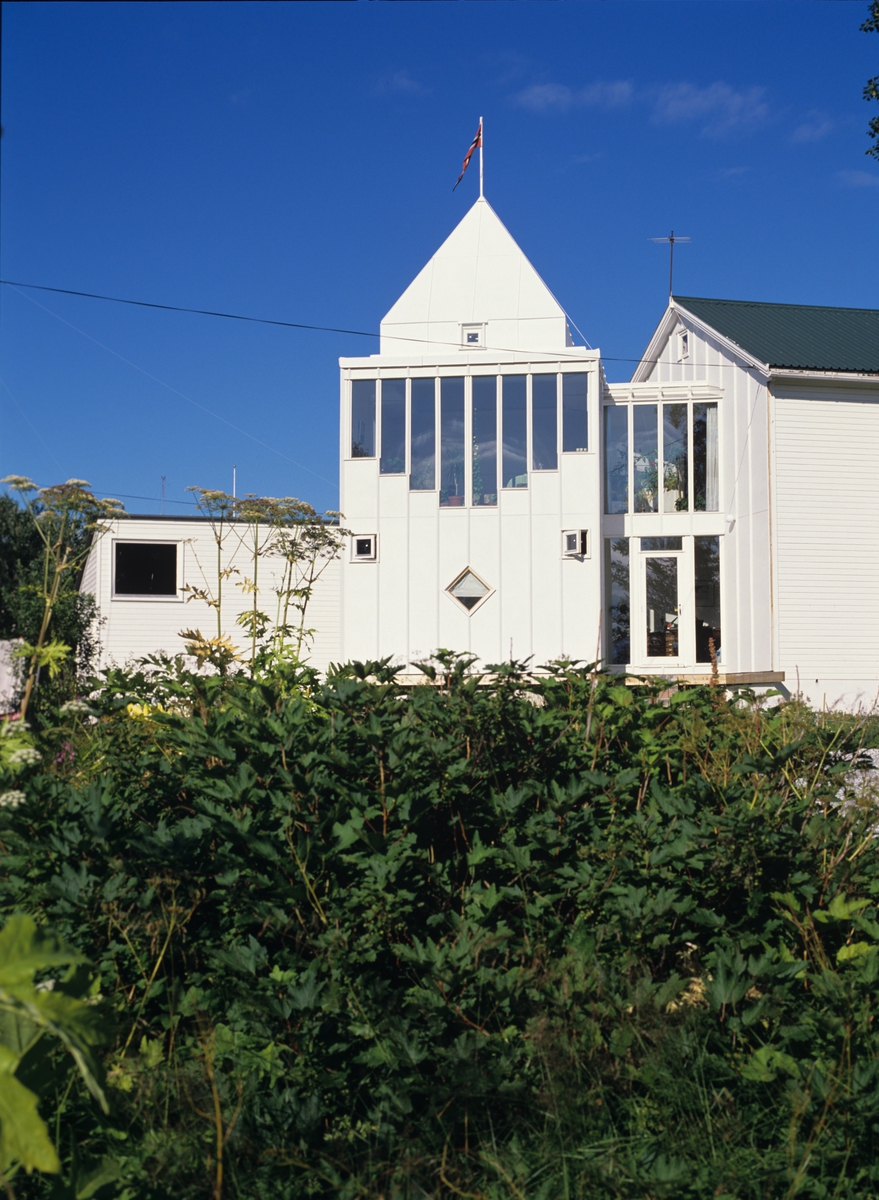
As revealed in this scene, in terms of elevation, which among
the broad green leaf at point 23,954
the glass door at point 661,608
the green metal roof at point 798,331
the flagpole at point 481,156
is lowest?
the broad green leaf at point 23,954

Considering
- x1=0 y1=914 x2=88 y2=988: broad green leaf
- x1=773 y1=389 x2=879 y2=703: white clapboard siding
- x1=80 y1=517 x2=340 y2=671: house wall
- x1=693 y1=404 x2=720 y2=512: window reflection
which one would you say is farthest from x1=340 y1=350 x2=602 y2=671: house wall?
x1=0 y1=914 x2=88 y2=988: broad green leaf

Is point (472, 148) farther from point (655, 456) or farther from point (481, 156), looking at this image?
point (655, 456)

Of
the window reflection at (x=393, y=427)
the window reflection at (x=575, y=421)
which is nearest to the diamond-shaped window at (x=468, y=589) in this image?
the window reflection at (x=393, y=427)

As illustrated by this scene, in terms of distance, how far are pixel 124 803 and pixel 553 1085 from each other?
155cm

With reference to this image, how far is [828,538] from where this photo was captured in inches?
601

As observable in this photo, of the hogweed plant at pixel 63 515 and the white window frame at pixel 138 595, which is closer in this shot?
the hogweed plant at pixel 63 515

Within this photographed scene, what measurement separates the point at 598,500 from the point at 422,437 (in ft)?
10.2

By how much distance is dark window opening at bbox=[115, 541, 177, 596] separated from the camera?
17859mm

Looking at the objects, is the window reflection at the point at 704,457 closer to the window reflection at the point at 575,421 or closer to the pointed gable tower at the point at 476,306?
the window reflection at the point at 575,421

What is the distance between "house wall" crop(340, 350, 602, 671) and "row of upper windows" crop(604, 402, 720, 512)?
4.55 feet

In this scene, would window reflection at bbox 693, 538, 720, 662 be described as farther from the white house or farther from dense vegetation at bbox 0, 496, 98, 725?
dense vegetation at bbox 0, 496, 98, 725

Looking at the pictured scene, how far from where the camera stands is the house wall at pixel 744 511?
15258 mm

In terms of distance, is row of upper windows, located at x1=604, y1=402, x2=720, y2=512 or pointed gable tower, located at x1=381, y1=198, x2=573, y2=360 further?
row of upper windows, located at x1=604, y1=402, x2=720, y2=512

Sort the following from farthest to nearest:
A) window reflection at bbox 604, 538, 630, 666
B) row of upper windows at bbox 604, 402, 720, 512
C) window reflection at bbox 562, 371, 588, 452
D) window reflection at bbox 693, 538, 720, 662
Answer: row of upper windows at bbox 604, 402, 720, 512
window reflection at bbox 604, 538, 630, 666
window reflection at bbox 693, 538, 720, 662
window reflection at bbox 562, 371, 588, 452
